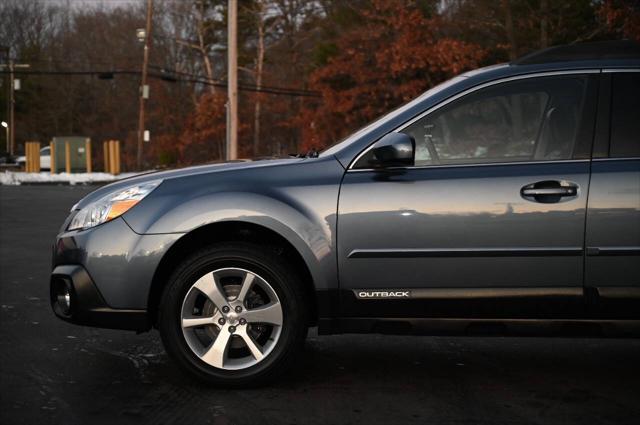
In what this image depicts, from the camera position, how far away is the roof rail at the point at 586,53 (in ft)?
16.2

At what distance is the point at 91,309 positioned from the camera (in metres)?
4.92

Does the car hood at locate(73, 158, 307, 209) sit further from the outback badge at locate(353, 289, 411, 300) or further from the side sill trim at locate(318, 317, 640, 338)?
the side sill trim at locate(318, 317, 640, 338)

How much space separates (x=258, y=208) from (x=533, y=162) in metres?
1.43

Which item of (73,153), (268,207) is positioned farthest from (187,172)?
(73,153)

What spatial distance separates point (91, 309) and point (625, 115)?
296 centimetres

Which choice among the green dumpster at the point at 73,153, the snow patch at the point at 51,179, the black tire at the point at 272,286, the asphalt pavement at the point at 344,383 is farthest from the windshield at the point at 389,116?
the green dumpster at the point at 73,153

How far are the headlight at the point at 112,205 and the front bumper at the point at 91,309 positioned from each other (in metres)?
0.26

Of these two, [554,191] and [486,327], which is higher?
[554,191]

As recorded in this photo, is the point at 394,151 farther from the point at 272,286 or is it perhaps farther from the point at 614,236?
the point at 614,236

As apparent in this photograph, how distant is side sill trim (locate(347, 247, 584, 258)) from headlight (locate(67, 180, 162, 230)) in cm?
119

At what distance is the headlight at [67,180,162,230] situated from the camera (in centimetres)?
496

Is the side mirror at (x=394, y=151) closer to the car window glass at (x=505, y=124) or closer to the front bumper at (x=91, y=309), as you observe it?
the car window glass at (x=505, y=124)

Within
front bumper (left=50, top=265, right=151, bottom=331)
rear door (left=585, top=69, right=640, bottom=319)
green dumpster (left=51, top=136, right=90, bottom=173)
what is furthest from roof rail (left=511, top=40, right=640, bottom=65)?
green dumpster (left=51, top=136, right=90, bottom=173)

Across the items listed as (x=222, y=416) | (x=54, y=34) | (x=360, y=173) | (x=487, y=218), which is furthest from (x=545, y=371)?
(x=54, y=34)
